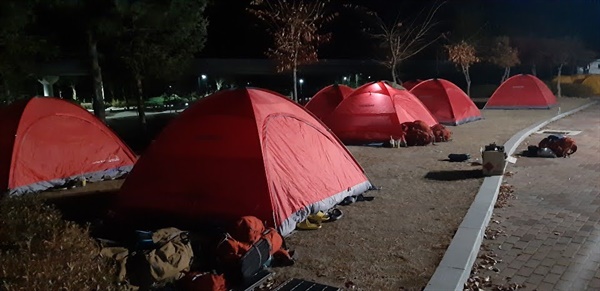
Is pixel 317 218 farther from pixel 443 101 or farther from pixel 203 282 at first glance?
pixel 443 101

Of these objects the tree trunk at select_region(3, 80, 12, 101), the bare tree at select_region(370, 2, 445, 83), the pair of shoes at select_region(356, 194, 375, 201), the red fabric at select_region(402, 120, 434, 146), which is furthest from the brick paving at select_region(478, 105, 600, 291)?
the tree trunk at select_region(3, 80, 12, 101)

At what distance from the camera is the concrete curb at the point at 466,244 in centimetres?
470

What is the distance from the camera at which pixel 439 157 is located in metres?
11.2

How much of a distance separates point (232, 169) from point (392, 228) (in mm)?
2190

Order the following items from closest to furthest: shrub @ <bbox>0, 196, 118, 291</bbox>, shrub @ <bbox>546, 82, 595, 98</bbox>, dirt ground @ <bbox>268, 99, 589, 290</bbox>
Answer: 1. shrub @ <bbox>0, 196, 118, 291</bbox>
2. dirt ground @ <bbox>268, 99, 589, 290</bbox>
3. shrub @ <bbox>546, 82, 595, 98</bbox>

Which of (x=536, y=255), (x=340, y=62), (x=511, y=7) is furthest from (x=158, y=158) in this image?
(x=511, y=7)

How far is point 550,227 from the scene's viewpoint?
21.1ft

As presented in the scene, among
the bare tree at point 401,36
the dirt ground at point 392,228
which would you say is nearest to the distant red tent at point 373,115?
the dirt ground at point 392,228

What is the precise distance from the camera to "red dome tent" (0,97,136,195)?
858 centimetres

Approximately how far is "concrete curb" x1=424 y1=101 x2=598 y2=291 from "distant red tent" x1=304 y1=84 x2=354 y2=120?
849cm

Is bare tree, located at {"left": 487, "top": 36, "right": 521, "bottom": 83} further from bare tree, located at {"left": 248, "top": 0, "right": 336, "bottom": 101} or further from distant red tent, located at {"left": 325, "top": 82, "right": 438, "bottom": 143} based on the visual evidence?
distant red tent, located at {"left": 325, "top": 82, "right": 438, "bottom": 143}

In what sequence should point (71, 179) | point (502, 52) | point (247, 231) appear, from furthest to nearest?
point (502, 52) → point (71, 179) → point (247, 231)

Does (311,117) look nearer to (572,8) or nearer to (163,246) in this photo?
(163,246)

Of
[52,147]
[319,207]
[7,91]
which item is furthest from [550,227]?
[7,91]
